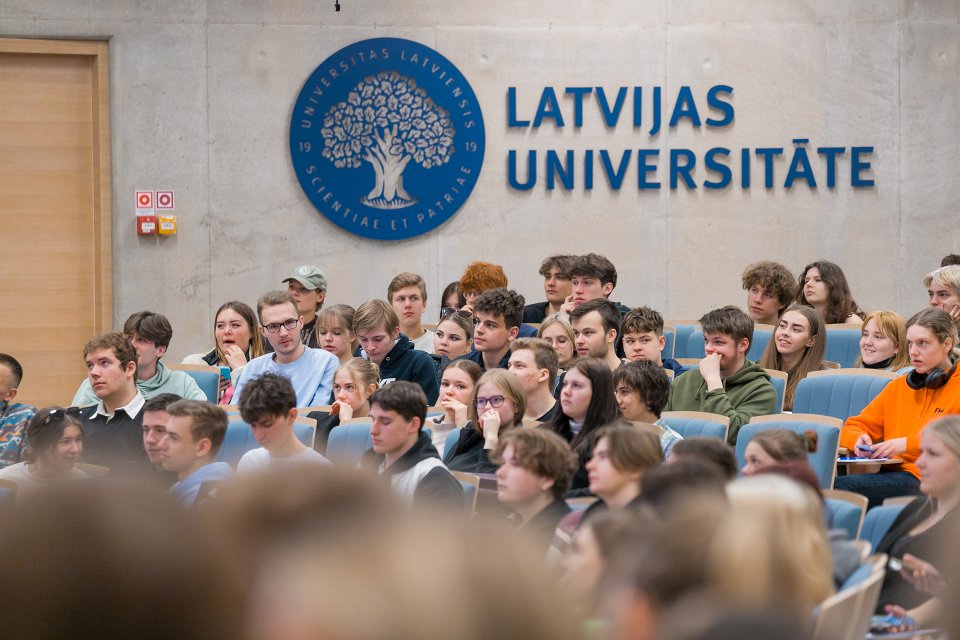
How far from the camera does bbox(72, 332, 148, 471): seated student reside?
514 cm

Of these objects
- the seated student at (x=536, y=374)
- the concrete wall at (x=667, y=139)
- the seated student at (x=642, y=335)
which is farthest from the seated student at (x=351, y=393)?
the concrete wall at (x=667, y=139)

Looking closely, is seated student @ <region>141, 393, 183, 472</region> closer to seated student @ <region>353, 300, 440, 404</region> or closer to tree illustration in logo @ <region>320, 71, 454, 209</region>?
seated student @ <region>353, 300, 440, 404</region>

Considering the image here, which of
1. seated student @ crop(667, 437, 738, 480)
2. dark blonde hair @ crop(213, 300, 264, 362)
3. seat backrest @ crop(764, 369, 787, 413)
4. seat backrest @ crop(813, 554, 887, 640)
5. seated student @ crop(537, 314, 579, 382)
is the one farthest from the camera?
dark blonde hair @ crop(213, 300, 264, 362)

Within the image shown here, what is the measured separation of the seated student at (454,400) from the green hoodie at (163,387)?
4.11 ft

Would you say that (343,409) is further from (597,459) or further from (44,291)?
(44,291)

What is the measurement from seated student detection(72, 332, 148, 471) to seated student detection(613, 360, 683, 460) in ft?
6.67

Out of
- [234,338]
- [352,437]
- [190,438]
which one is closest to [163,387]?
[234,338]

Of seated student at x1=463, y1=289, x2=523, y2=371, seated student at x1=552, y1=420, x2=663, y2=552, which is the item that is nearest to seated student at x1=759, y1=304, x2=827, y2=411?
seated student at x1=463, y1=289, x2=523, y2=371

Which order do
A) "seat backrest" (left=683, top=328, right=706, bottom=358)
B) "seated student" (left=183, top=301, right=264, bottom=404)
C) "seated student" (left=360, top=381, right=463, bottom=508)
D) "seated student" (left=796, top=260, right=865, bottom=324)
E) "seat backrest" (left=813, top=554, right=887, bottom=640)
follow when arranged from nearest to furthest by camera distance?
"seat backrest" (left=813, top=554, right=887, bottom=640) → "seated student" (left=360, top=381, right=463, bottom=508) → "seated student" (left=183, top=301, right=264, bottom=404) → "seated student" (left=796, top=260, right=865, bottom=324) → "seat backrest" (left=683, top=328, right=706, bottom=358)

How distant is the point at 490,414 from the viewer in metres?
4.71

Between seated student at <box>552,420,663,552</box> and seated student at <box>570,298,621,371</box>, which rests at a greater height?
seated student at <box>570,298,621,371</box>

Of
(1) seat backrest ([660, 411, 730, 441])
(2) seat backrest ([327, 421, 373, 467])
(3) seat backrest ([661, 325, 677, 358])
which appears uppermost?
(3) seat backrest ([661, 325, 677, 358])

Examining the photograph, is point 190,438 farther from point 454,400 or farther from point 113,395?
point 454,400

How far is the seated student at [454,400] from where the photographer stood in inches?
207
